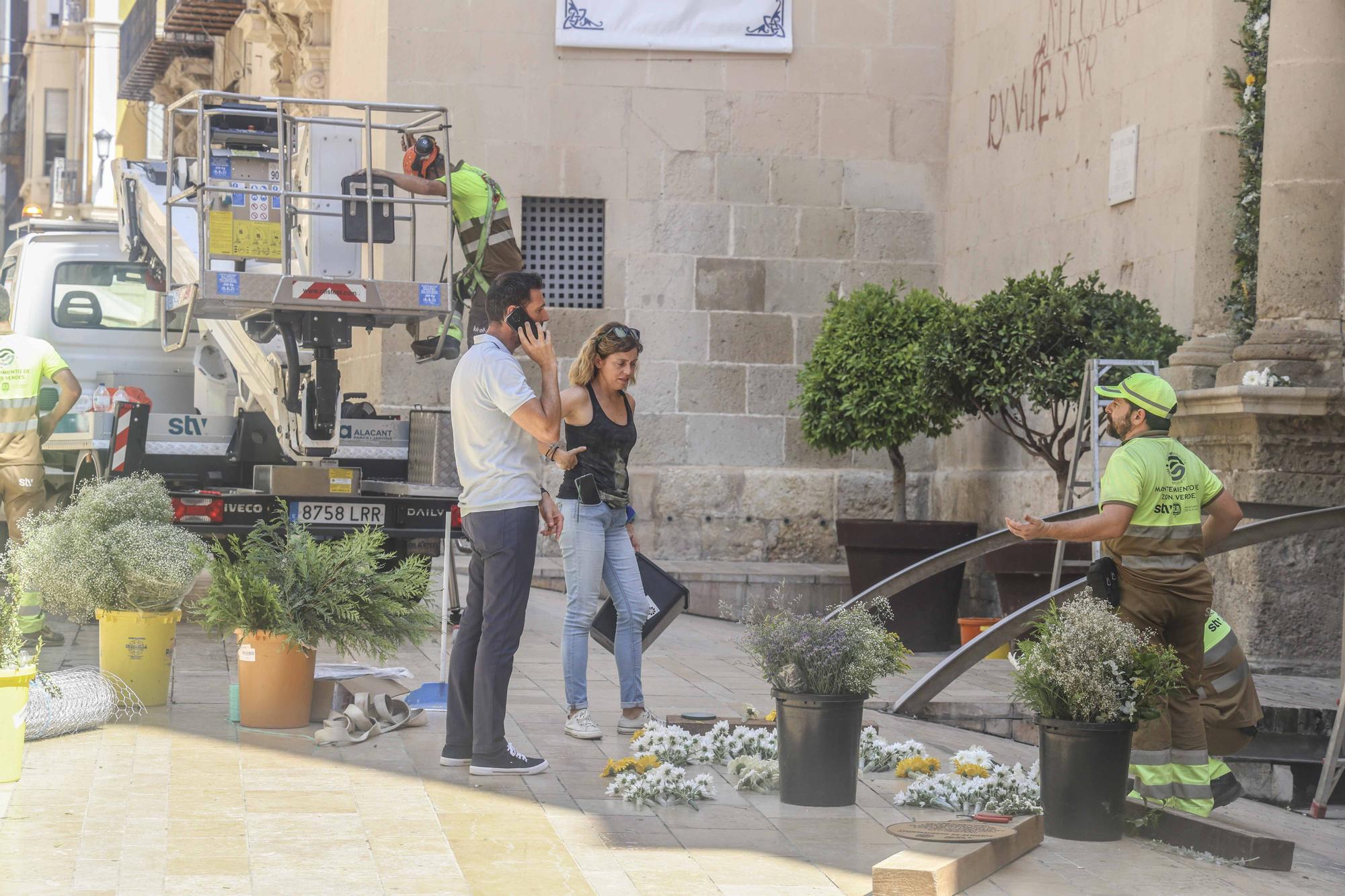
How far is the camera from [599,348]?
7109 millimetres

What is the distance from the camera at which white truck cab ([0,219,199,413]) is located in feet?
37.2

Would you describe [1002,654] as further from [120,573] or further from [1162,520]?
[120,573]

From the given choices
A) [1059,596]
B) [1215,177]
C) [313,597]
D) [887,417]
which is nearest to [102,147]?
[887,417]

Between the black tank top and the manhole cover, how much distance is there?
6.79 ft

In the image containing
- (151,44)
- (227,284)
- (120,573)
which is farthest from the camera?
(151,44)

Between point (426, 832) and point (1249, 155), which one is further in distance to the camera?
point (1249, 155)

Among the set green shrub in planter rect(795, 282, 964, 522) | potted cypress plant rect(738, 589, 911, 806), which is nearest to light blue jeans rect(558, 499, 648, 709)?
potted cypress plant rect(738, 589, 911, 806)

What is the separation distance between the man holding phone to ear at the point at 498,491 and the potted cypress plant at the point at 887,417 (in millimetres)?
5359

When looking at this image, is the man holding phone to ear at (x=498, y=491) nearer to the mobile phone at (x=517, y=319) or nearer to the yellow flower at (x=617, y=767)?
the mobile phone at (x=517, y=319)

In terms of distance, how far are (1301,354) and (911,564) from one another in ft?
11.1

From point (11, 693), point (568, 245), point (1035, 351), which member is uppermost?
point (568, 245)

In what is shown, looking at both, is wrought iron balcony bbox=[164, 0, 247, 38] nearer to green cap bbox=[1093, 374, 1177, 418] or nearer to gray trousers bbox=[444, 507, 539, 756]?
gray trousers bbox=[444, 507, 539, 756]

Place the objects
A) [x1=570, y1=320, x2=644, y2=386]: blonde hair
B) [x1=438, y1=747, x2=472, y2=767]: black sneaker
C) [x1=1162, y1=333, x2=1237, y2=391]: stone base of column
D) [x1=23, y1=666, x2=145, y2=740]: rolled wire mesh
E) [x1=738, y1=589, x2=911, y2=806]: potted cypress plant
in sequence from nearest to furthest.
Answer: [x1=738, y1=589, x2=911, y2=806]: potted cypress plant < [x1=438, y1=747, x2=472, y2=767]: black sneaker < [x1=23, y1=666, x2=145, y2=740]: rolled wire mesh < [x1=570, y1=320, x2=644, y2=386]: blonde hair < [x1=1162, y1=333, x2=1237, y2=391]: stone base of column

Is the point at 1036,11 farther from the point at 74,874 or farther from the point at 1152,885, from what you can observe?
the point at 74,874
